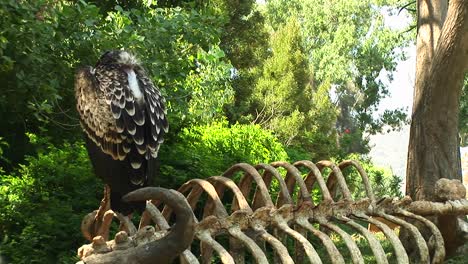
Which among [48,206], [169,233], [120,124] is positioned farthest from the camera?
[48,206]

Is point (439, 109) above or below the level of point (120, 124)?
above

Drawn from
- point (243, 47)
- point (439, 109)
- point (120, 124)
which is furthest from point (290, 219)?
point (243, 47)

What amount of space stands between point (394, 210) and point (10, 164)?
4528 mm

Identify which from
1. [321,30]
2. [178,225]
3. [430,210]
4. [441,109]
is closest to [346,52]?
[321,30]

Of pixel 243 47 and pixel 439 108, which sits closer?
pixel 439 108

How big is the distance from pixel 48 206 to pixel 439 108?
12.3ft

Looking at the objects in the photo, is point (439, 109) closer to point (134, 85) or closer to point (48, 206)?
point (134, 85)

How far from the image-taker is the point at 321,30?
29766 mm

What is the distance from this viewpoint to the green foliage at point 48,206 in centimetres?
587

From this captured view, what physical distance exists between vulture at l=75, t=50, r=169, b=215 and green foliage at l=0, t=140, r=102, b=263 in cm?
170

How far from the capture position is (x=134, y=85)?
171 inches

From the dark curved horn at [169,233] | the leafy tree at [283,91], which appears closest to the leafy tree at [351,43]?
the leafy tree at [283,91]

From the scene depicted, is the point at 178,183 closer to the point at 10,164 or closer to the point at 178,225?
the point at 10,164

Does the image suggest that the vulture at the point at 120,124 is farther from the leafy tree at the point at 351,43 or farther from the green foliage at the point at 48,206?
the leafy tree at the point at 351,43
